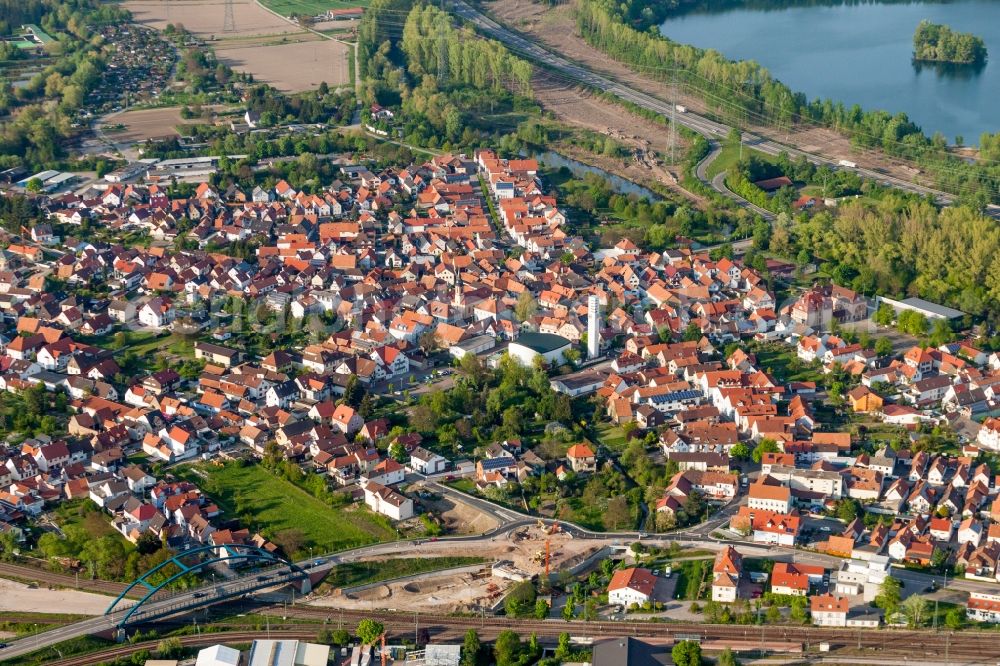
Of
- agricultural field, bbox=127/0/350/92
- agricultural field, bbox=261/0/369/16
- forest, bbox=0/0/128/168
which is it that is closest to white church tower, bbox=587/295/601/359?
forest, bbox=0/0/128/168

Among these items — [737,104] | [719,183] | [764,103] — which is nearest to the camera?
[719,183]

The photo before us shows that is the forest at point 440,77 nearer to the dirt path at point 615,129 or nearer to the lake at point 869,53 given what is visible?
the dirt path at point 615,129

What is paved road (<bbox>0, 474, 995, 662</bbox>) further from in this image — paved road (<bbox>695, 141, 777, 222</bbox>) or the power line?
the power line

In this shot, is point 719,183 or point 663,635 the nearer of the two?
point 663,635

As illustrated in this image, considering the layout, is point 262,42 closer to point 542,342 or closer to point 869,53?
point 869,53

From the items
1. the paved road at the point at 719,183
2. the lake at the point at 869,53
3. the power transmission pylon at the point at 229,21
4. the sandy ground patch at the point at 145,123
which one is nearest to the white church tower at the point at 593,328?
the paved road at the point at 719,183

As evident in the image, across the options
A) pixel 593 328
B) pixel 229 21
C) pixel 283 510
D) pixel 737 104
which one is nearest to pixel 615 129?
pixel 737 104

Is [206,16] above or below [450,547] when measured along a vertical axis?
above
